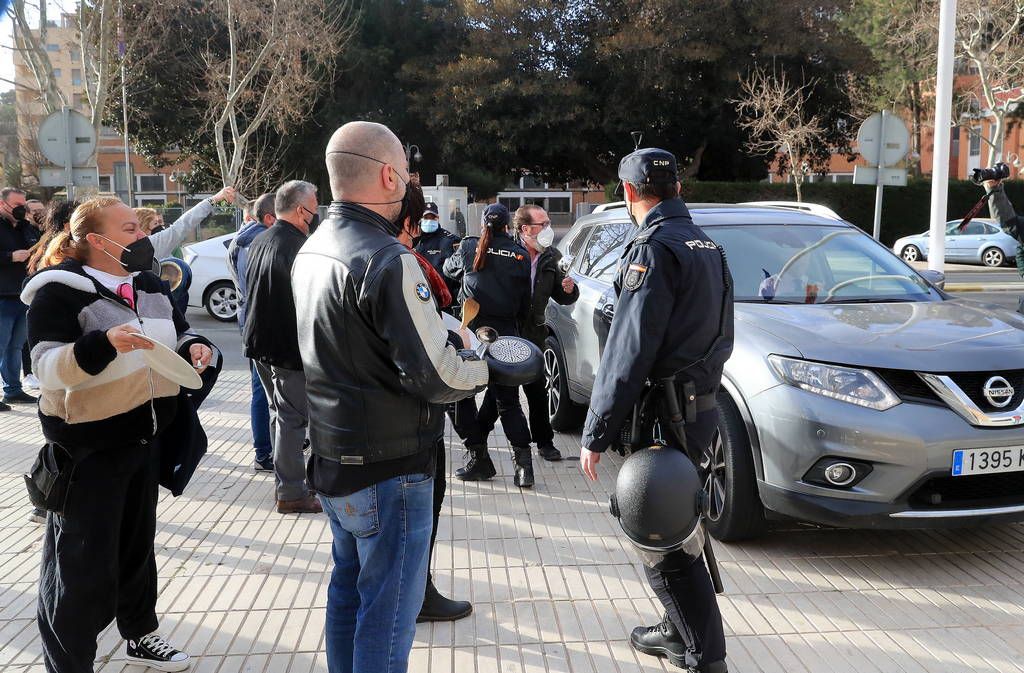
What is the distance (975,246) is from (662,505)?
27.2 meters

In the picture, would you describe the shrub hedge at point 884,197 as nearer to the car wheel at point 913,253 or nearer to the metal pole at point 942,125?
the car wheel at point 913,253

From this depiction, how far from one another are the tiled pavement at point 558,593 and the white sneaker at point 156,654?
86 millimetres

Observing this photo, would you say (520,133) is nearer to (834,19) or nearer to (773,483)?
(834,19)

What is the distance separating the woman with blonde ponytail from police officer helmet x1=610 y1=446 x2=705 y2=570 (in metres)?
1.70

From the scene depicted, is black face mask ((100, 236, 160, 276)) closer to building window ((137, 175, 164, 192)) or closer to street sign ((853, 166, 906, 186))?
street sign ((853, 166, 906, 186))

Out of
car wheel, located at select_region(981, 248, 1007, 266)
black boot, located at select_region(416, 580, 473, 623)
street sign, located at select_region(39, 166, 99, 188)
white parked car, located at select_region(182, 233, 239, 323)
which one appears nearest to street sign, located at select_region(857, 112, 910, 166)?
black boot, located at select_region(416, 580, 473, 623)

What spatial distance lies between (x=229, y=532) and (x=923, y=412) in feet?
12.4

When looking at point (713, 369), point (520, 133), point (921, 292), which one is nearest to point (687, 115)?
point (520, 133)

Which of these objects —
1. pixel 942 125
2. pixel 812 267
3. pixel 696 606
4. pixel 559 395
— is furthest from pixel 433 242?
pixel 942 125

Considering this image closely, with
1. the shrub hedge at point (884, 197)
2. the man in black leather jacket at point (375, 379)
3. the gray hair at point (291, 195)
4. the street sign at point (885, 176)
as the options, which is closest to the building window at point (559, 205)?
the shrub hedge at point (884, 197)

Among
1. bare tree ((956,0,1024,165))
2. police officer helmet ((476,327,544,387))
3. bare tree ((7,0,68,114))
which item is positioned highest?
bare tree ((956,0,1024,165))

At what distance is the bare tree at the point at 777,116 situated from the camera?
31344 millimetres

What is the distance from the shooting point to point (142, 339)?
9.32 feet

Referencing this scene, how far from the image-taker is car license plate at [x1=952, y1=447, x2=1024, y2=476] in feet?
13.2
